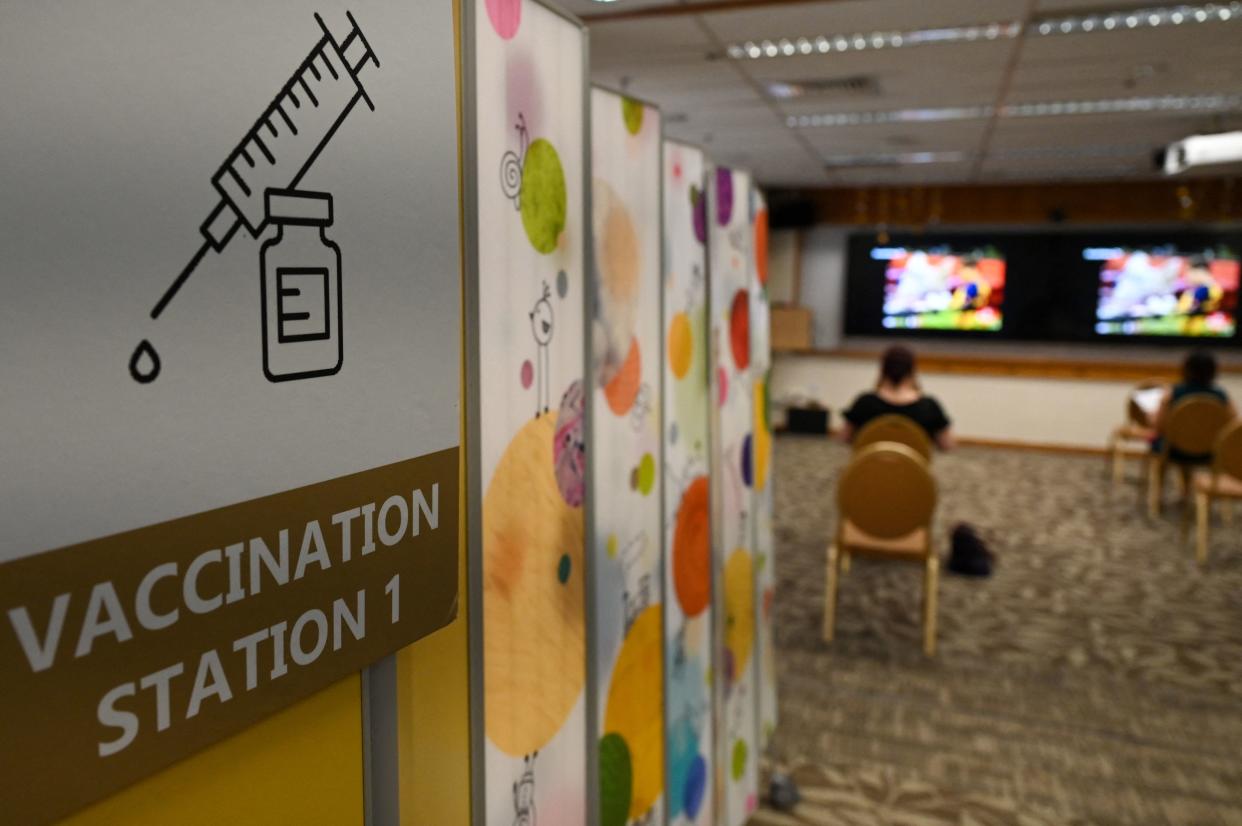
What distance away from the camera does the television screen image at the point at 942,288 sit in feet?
32.3

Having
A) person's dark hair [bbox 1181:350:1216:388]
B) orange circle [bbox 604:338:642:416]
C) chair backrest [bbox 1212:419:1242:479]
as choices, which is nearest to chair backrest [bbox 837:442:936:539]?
orange circle [bbox 604:338:642:416]

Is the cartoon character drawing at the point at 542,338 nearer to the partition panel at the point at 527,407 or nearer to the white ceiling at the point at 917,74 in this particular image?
the partition panel at the point at 527,407

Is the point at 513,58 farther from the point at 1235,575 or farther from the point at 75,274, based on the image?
the point at 1235,575

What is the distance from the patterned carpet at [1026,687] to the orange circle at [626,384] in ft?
5.37

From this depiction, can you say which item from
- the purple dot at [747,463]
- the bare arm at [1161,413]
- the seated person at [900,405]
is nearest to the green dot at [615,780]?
the purple dot at [747,463]

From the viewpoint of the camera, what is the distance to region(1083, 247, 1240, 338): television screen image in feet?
29.9

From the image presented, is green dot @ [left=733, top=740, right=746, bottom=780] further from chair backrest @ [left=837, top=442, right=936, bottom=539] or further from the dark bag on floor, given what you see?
the dark bag on floor

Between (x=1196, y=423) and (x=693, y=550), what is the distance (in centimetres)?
467

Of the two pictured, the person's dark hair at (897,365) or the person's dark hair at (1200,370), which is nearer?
the person's dark hair at (897,365)

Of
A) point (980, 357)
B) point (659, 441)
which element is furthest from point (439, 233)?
point (980, 357)

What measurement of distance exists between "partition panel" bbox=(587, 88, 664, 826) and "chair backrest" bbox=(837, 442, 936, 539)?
6.65 ft

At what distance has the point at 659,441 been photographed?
2.12m

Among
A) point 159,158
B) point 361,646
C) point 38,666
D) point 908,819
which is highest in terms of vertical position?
point 159,158

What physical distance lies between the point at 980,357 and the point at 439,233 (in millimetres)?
9674
